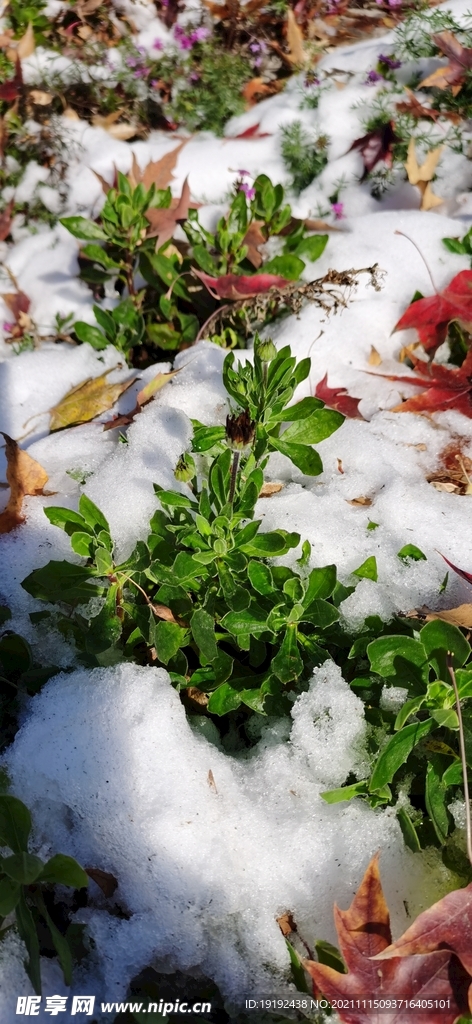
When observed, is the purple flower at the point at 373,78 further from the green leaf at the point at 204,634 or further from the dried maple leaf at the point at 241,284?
the green leaf at the point at 204,634

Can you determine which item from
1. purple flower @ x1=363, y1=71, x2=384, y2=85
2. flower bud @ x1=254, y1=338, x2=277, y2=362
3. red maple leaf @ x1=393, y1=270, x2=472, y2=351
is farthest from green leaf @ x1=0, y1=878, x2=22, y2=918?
purple flower @ x1=363, y1=71, x2=384, y2=85

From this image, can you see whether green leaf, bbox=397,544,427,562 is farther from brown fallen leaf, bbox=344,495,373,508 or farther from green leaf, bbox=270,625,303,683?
green leaf, bbox=270,625,303,683

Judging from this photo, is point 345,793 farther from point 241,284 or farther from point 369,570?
point 241,284

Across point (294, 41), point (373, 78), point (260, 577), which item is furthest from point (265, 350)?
point (294, 41)

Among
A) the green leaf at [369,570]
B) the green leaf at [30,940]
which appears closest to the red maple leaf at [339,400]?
the green leaf at [369,570]

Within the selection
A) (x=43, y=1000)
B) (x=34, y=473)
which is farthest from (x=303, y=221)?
(x=43, y=1000)
